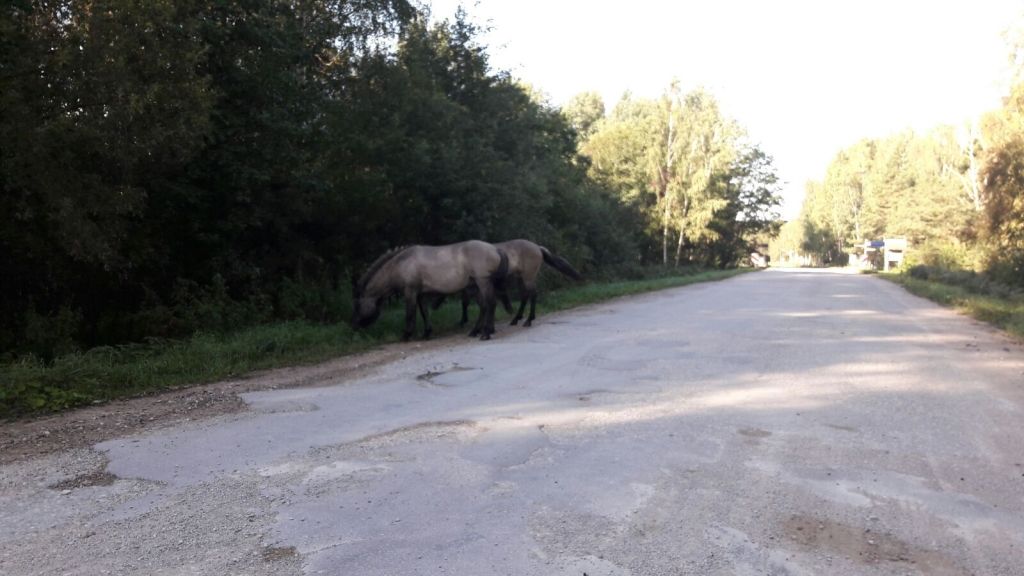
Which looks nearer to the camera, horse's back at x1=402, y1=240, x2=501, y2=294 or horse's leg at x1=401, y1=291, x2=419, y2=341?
horse's leg at x1=401, y1=291, x2=419, y2=341

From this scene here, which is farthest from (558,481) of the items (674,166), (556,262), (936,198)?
(936,198)

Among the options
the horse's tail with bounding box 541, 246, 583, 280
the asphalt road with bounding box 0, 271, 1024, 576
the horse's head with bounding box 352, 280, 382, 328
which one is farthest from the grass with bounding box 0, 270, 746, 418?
the horse's tail with bounding box 541, 246, 583, 280

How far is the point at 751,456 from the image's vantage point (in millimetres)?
5336

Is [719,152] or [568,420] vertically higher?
[719,152]

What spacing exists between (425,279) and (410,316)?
2.57ft

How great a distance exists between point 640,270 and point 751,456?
33818 millimetres

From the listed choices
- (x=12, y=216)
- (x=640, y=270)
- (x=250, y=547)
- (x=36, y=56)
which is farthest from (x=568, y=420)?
(x=640, y=270)

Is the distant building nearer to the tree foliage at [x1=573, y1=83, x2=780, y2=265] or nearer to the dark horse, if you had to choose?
the tree foliage at [x1=573, y1=83, x2=780, y2=265]

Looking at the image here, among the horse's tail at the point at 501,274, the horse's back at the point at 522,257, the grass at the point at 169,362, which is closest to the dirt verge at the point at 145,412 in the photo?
the grass at the point at 169,362

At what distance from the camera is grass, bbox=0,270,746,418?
7.45 meters

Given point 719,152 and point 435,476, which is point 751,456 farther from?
point 719,152

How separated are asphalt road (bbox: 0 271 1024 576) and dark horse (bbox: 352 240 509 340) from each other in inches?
157

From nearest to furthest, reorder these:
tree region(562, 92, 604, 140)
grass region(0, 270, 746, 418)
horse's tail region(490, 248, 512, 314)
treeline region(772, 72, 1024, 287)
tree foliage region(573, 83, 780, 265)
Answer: grass region(0, 270, 746, 418)
horse's tail region(490, 248, 512, 314)
treeline region(772, 72, 1024, 287)
tree foliage region(573, 83, 780, 265)
tree region(562, 92, 604, 140)

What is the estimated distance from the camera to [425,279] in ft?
42.2
